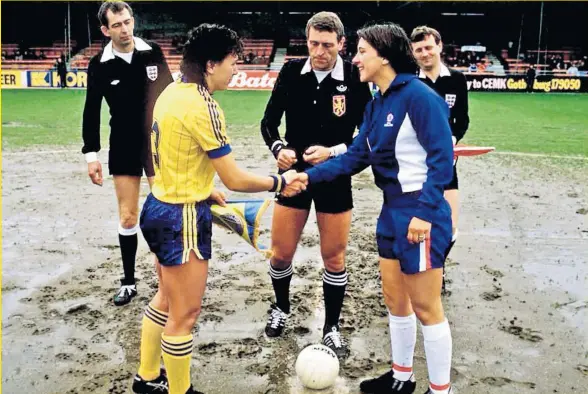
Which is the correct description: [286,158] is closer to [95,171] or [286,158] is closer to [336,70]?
[336,70]

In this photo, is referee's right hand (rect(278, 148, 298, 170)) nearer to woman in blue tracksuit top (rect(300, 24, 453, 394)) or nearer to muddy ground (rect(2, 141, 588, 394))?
woman in blue tracksuit top (rect(300, 24, 453, 394))

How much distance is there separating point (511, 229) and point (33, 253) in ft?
19.7

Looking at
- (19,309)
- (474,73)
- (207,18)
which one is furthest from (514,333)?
(207,18)

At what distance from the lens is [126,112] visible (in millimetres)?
5996

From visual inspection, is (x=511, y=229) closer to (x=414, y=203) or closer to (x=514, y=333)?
(x=514, y=333)

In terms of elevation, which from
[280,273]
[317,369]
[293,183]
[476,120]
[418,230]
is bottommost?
[317,369]

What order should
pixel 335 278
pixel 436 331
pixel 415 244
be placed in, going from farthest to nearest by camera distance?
1. pixel 335 278
2. pixel 436 331
3. pixel 415 244

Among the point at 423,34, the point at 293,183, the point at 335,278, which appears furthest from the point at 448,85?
the point at 293,183

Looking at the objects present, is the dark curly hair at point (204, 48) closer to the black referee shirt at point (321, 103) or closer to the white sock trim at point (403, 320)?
the black referee shirt at point (321, 103)

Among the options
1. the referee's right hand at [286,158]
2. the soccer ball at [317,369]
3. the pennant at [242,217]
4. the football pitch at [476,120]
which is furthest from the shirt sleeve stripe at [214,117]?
the football pitch at [476,120]

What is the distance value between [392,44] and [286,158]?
1414mm

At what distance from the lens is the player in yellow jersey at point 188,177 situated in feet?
11.9

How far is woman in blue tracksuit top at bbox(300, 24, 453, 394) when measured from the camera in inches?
143

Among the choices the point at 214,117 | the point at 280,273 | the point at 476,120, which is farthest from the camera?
the point at 476,120
